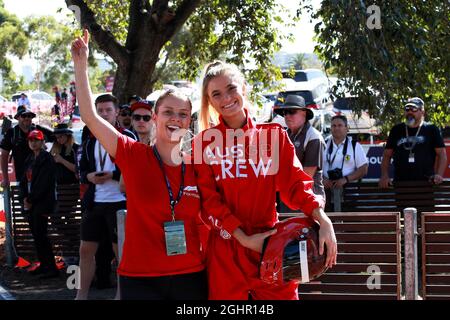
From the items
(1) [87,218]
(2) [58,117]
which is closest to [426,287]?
(1) [87,218]

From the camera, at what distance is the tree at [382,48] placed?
9.02 metres

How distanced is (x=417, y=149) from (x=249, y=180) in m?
6.22

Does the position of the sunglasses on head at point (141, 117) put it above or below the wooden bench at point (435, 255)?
above

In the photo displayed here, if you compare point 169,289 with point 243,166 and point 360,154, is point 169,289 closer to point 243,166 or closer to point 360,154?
point 243,166

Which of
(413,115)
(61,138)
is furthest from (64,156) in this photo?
(413,115)

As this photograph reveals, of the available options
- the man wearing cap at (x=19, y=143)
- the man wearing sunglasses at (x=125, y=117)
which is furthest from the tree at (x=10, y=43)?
the man wearing sunglasses at (x=125, y=117)

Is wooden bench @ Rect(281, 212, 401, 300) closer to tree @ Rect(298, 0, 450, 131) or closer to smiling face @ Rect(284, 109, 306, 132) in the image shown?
smiling face @ Rect(284, 109, 306, 132)

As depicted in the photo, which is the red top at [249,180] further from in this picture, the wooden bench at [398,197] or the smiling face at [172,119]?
the wooden bench at [398,197]

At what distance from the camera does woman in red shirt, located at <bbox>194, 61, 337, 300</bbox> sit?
13.1 feet

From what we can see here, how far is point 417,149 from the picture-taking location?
32.2 feet

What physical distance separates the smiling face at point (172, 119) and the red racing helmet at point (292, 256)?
0.77 meters

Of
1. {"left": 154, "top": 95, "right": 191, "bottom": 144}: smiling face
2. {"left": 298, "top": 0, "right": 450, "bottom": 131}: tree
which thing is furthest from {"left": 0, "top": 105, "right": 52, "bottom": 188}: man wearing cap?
{"left": 154, "top": 95, "right": 191, "bottom": 144}: smiling face

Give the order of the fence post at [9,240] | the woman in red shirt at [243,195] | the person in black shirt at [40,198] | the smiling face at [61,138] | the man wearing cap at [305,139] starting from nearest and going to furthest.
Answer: the woman in red shirt at [243,195], the man wearing cap at [305,139], the person in black shirt at [40,198], the smiling face at [61,138], the fence post at [9,240]

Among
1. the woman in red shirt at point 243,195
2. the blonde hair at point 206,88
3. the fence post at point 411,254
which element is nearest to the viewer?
the woman in red shirt at point 243,195
